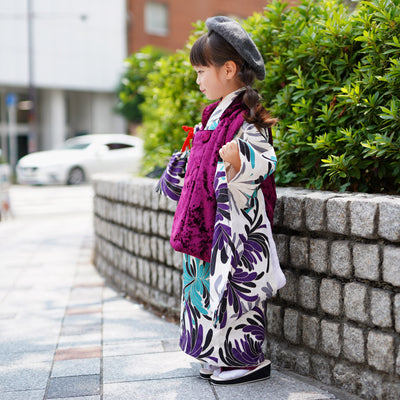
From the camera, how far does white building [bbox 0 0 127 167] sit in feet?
82.4

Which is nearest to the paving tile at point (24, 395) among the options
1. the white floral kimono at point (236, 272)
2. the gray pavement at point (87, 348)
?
the gray pavement at point (87, 348)

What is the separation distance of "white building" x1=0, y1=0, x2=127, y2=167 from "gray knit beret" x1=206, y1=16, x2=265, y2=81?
73.5 ft

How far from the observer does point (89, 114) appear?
2919 centimetres

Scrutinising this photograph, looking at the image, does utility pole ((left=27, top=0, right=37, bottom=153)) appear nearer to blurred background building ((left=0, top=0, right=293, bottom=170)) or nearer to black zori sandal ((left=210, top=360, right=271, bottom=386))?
blurred background building ((left=0, top=0, right=293, bottom=170))

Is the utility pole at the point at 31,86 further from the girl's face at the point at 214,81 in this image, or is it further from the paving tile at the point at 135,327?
the girl's face at the point at 214,81

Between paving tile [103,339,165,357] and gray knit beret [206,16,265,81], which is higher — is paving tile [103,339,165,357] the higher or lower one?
the lower one

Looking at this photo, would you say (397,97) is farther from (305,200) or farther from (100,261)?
(100,261)

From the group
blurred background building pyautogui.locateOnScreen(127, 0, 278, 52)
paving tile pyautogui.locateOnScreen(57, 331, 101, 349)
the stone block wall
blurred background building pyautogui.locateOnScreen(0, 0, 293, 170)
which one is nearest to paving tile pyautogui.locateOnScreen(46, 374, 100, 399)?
paving tile pyautogui.locateOnScreen(57, 331, 101, 349)

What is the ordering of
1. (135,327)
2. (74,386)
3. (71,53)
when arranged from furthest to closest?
(71,53) → (135,327) → (74,386)

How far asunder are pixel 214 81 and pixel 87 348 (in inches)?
70.0

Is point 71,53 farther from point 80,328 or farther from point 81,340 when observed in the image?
point 81,340

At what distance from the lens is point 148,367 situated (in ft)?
10.3

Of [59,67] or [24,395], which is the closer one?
[24,395]

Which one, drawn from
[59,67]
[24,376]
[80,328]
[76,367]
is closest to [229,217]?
[76,367]
